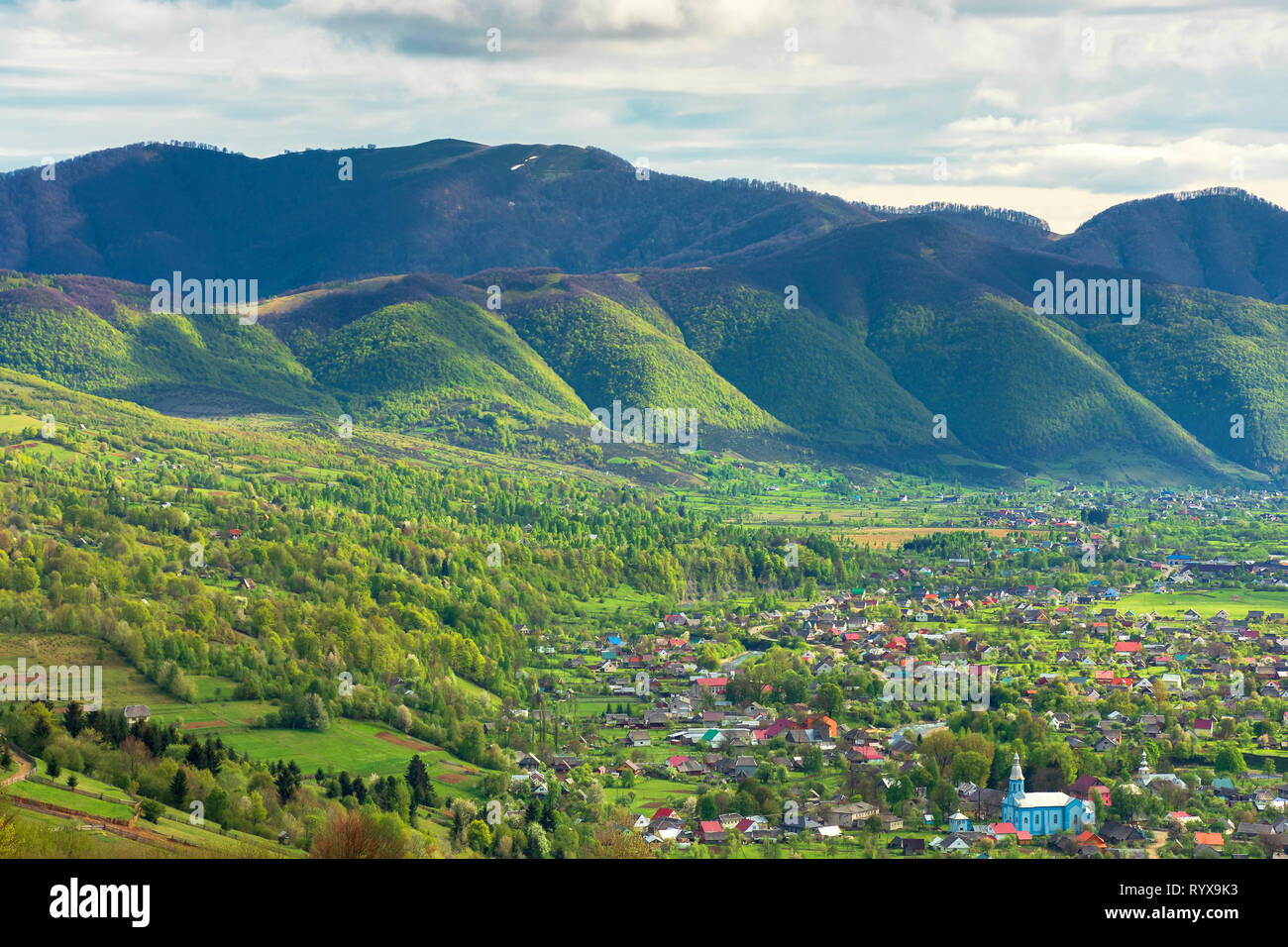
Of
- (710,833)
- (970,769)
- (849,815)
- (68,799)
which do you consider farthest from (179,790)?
(970,769)

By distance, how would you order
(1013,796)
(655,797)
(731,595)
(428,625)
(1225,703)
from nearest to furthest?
(1013,796) → (655,797) → (1225,703) → (428,625) → (731,595)

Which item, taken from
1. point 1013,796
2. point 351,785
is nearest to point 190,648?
point 351,785

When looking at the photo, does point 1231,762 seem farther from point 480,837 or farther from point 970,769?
point 480,837

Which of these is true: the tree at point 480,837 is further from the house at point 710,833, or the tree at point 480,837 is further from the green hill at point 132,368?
the green hill at point 132,368

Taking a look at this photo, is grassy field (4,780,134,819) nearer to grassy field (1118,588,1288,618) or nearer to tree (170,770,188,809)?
tree (170,770,188,809)

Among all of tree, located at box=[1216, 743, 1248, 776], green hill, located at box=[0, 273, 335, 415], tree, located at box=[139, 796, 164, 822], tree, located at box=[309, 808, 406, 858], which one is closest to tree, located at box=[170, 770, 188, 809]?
tree, located at box=[139, 796, 164, 822]

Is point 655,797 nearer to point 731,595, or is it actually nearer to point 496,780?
point 496,780

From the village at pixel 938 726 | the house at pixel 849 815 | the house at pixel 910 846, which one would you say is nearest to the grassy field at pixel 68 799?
the village at pixel 938 726

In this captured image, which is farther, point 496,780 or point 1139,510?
point 1139,510
